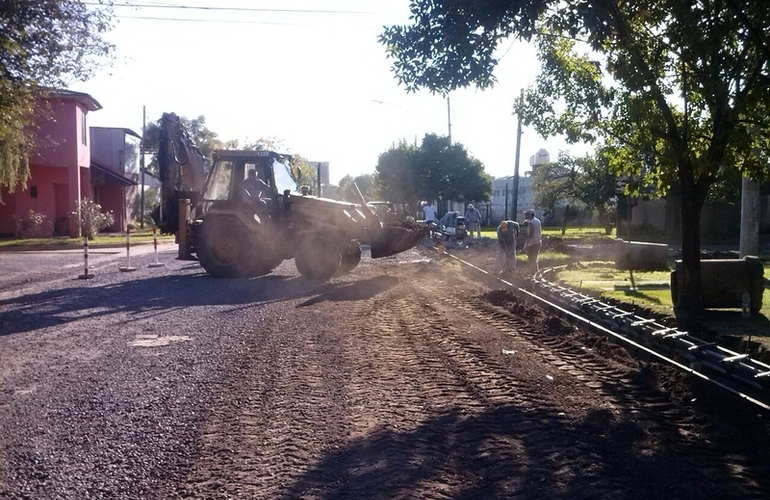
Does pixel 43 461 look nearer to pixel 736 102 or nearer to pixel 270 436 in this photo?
pixel 270 436

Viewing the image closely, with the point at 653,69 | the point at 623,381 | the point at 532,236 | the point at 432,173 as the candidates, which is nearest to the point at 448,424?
the point at 623,381

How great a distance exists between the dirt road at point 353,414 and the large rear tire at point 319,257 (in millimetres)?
6125

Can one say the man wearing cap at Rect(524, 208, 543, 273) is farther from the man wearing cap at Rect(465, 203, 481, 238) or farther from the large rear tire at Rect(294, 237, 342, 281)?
the man wearing cap at Rect(465, 203, 481, 238)

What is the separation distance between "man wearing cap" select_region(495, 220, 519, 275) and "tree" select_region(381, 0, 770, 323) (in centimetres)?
760

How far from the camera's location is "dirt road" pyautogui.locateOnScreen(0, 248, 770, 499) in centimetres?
530

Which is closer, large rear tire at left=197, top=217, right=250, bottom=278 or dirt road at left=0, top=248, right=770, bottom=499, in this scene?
dirt road at left=0, top=248, right=770, bottom=499

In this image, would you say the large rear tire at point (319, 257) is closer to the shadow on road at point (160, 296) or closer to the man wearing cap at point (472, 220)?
the shadow on road at point (160, 296)

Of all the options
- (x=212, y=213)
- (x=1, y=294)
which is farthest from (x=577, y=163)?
(x=1, y=294)

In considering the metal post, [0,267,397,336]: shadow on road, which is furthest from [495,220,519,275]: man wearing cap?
the metal post

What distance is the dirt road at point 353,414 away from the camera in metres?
5.30

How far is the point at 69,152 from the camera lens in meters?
42.7

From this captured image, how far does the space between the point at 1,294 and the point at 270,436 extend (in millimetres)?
12524

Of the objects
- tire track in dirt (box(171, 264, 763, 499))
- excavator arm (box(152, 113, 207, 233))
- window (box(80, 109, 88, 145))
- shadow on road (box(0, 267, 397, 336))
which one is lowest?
shadow on road (box(0, 267, 397, 336))

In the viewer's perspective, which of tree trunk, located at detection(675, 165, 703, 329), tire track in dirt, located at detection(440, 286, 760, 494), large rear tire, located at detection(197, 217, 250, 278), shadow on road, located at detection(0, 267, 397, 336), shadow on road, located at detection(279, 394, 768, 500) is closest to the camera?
shadow on road, located at detection(279, 394, 768, 500)
